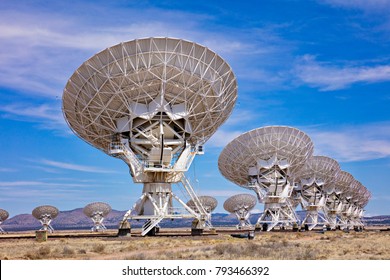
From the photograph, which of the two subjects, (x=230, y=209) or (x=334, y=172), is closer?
(x=334, y=172)

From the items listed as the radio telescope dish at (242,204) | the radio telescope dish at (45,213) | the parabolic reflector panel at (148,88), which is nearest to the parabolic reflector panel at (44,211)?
the radio telescope dish at (45,213)

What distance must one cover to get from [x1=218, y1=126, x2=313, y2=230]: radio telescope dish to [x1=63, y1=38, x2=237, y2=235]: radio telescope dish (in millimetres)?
15665

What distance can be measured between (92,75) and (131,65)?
3340 millimetres

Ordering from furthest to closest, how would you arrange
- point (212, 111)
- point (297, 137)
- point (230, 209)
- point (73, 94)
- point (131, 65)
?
point (230, 209)
point (297, 137)
point (212, 111)
point (73, 94)
point (131, 65)

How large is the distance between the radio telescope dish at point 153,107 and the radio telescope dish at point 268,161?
1567 cm

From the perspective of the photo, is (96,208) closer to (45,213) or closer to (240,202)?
(45,213)

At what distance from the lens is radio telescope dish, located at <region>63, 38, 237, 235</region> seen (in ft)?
126

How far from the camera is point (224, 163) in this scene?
214 feet

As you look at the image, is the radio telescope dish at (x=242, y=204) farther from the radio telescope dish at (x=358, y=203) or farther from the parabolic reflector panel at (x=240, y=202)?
the radio telescope dish at (x=358, y=203)

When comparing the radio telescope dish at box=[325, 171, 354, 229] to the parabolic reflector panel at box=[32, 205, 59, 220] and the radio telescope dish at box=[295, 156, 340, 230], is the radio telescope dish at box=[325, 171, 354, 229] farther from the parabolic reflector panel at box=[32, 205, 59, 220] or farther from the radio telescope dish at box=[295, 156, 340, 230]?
the parabolic reflector panel at box=[32, 205, 59, 220]

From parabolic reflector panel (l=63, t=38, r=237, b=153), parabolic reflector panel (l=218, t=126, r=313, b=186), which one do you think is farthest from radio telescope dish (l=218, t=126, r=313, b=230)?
parabolic reflector panel (l=63, t=38, r=237, b=153)

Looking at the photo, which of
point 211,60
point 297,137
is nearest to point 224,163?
point 297,137
